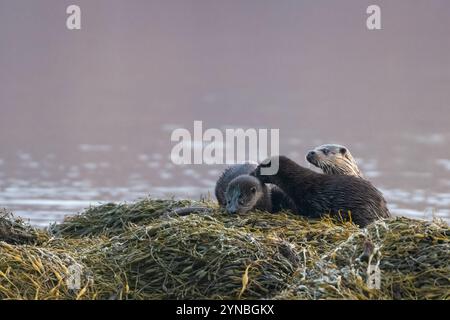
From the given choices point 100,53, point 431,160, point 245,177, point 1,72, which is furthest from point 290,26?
point 245,177

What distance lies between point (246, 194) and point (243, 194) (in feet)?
0.08

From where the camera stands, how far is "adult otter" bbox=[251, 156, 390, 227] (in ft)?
25.7

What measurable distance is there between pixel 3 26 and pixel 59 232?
27935 millimetres

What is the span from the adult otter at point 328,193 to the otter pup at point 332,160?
0.98 metres

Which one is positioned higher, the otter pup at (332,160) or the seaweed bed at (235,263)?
the otter pup at (332,160)

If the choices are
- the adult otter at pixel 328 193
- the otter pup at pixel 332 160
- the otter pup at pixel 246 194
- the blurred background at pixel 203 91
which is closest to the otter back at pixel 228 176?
the otter pup at pixel 246 194

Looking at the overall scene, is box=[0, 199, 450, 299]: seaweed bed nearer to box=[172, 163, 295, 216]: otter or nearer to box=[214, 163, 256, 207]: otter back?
box=[172, 163, 295, 216]: otter

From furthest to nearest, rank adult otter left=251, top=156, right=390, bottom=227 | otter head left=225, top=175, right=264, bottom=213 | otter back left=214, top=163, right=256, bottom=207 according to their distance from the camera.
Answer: otter back left=214, top=163, right=256, bottom=207
adult otter left=251, top=156, right=390, bottom=227
otter head left=225, top=175, right=264, bottom=213

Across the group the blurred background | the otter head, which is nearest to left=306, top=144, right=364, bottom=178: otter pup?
the otter head

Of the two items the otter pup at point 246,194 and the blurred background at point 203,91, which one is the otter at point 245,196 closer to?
the otter pup at point 246,194

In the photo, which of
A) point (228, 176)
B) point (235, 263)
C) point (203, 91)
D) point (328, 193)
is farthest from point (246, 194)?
point (203, 91)

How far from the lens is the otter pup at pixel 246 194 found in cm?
759

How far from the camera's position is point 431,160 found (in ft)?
51.0
